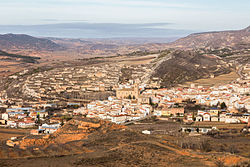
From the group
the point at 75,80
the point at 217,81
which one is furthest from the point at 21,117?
the point at 217,81

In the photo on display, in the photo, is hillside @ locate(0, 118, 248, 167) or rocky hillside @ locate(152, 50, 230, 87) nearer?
hillside @ locate(0, 118, 248, 167)

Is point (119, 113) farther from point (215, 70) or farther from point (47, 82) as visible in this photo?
point (215, 70)

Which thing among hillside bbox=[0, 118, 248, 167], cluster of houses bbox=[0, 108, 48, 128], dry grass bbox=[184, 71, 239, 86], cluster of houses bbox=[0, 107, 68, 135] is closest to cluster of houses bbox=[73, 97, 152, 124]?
cluster of houses bbox=[0, 107, 68, 135]

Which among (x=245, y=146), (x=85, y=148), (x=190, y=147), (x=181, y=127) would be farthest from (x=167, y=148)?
(x=181, y=127)

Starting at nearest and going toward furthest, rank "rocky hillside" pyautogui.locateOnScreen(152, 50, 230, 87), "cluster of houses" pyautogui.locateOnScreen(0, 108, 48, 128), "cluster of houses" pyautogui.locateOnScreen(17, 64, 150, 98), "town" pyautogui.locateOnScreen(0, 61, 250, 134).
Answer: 1. "cluster of houses" pyautogui.locateOnScreen(0, 108, 48, 128)
2. "town" pyautogui.locateOnScreen(0, 61, 250, 134)
3. "cluster of houses" pyautogui.locateOnScreen(17, 64, 150, 98)
4. "rocky hillside" pyautogui.locateOnScreen(152, 50, 230, 87)

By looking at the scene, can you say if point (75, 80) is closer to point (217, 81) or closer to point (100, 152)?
point (217, 81)

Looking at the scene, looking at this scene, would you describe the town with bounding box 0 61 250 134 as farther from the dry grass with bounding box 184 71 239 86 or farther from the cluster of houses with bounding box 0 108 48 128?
the dry grass with bounding box 184 71 239 86
